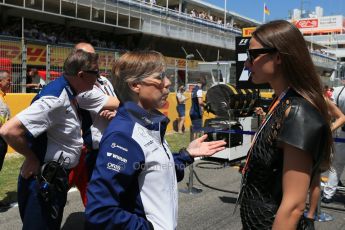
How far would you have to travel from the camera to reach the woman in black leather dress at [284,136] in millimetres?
1806

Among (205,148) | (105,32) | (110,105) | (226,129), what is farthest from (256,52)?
(105,32)

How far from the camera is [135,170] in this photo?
1.86m

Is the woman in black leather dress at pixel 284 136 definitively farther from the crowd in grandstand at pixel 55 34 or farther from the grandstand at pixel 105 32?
the crowd in grandstand at pixel 55 34

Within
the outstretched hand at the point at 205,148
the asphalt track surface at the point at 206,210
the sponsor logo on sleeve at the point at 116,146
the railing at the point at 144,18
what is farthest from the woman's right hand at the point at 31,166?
the railing at the point at 144,18

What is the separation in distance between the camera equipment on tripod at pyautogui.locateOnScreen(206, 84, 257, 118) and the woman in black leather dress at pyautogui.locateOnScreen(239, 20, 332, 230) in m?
5.67

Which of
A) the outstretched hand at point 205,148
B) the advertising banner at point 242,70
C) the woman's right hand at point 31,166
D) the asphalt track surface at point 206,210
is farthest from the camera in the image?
the advertising banner at point 242,70

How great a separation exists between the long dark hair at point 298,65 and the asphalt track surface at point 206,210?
11.1ft

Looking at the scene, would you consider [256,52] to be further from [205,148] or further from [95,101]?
[95,101]

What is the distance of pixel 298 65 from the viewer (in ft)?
6.37

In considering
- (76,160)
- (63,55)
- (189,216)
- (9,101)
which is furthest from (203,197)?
(63,55)

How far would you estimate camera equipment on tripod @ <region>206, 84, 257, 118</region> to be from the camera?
7773 mm

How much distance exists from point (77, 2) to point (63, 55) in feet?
49.6

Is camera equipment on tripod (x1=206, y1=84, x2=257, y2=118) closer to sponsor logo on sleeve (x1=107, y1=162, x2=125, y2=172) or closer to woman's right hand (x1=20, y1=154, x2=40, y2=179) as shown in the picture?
woman's right hand (x1=20, y1=154, x2=40, y2=179)

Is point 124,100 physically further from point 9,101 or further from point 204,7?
point 204,7
